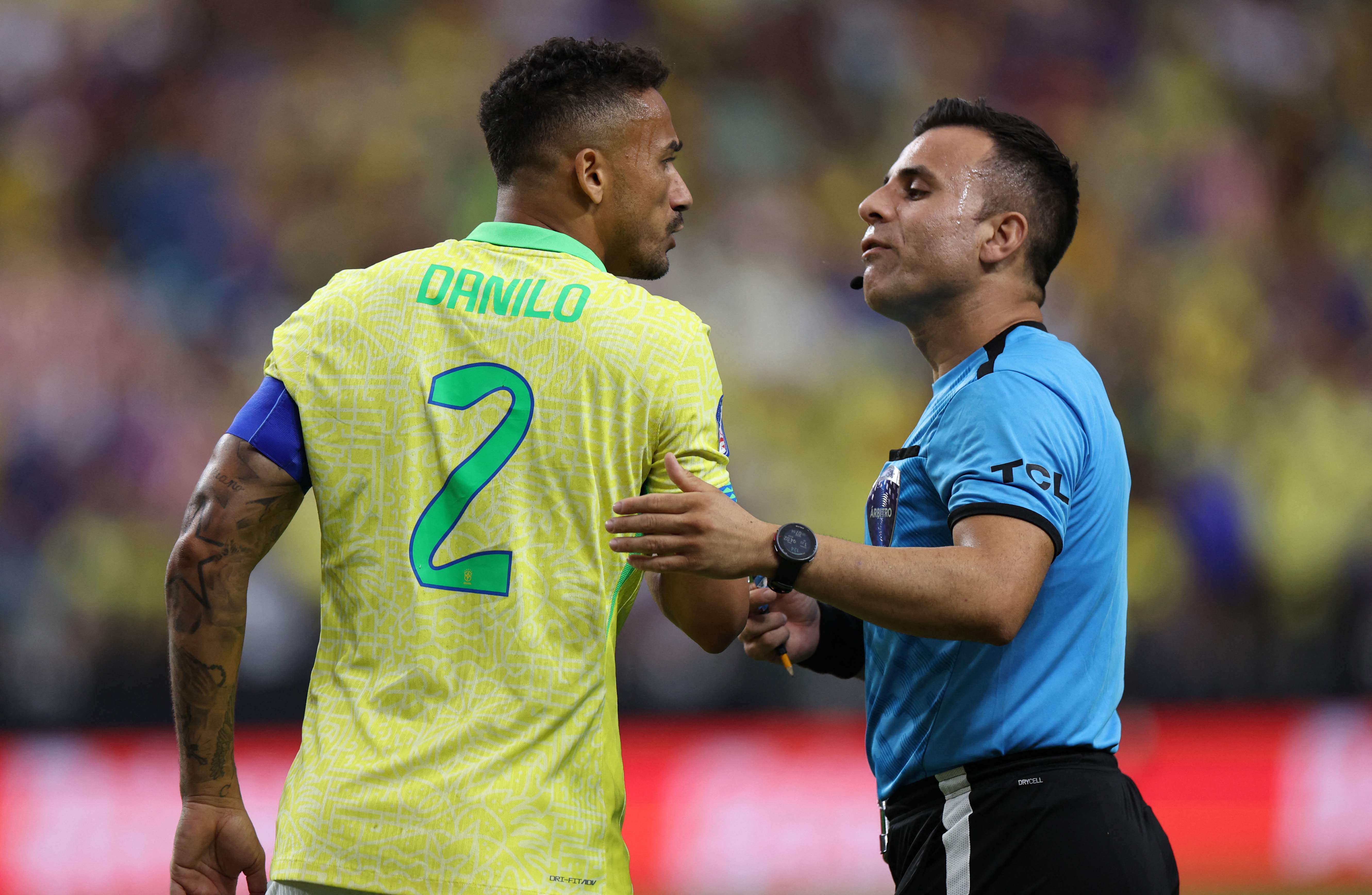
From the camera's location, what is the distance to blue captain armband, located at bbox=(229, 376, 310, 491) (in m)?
1.93

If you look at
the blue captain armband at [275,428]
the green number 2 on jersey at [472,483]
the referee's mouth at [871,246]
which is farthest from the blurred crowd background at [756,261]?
the green number 2 on jersey at [472,483]

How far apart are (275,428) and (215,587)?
0.85 ft

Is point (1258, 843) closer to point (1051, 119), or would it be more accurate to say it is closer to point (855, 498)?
point (855, 498)

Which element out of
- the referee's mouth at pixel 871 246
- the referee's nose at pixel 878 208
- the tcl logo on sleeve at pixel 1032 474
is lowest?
the tcl logo on sleeve at pixel 1032 474

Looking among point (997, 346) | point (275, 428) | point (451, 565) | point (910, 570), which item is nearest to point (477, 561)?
point (451, 565)

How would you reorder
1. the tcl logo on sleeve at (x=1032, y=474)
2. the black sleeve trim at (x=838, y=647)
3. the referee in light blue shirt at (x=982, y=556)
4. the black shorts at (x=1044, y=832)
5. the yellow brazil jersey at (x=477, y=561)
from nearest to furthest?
1. the yellow brazil jersey at (x=477, y=561)
2. the referee in light blue shirt at (x=982, y=556)
3. the tcl logo on sleeve at (x=1032, y=474)
4. the black shorts at (x=1044, y=832)
5. the black sleeve trim at (x=838, y=647)

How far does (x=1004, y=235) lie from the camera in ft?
8.50

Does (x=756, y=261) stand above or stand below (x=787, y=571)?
above

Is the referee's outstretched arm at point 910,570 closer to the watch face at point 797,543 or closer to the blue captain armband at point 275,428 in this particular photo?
the watch face at point 797,543

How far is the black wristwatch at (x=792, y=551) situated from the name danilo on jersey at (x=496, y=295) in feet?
1.42

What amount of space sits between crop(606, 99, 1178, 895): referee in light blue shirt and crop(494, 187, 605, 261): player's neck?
51cm

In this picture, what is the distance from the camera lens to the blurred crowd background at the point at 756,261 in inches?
230

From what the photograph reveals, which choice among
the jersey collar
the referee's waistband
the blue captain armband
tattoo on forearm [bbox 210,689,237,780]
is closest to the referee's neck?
the referee's waistband

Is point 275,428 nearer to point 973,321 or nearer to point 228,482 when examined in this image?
point 228,482
